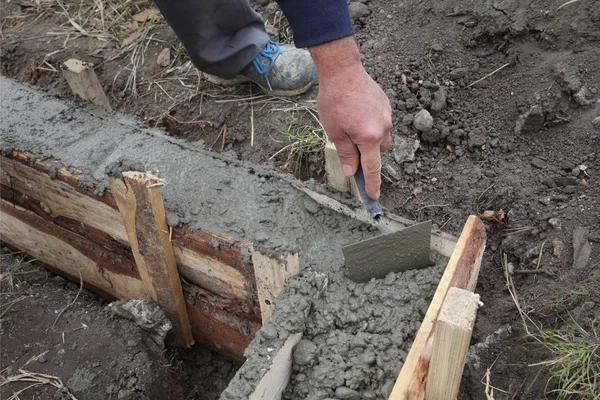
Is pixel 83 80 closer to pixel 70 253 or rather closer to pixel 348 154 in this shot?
pixel 70 253

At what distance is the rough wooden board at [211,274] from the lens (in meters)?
2.16

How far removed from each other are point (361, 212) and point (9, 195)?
2.01 metres

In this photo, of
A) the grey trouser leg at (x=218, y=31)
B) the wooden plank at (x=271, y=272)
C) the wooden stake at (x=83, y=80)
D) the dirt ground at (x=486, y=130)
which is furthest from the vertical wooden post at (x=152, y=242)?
the grey trouser leg at (x=218, y=31)

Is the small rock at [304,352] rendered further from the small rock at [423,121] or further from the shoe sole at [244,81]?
the shoe sole at [244,81]

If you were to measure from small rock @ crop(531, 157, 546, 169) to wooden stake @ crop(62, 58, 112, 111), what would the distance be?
2.25m

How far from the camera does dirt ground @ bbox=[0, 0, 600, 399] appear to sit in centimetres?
210

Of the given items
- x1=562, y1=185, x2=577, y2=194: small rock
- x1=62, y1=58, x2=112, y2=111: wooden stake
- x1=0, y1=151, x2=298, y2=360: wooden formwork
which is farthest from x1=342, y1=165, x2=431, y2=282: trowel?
x1=62, y1=58, x2=112, y2=111: wooden stake

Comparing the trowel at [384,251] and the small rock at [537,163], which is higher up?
the trowel at [384,251]

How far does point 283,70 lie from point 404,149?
0.86 m

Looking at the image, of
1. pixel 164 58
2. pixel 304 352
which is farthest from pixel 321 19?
pixel 164 58

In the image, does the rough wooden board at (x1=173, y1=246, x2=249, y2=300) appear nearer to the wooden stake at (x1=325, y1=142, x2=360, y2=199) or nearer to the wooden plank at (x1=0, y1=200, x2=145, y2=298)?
the wooden plank at (x1=0, y1=200, x2=145, y2=298)

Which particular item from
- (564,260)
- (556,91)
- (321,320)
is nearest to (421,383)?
(321,320)

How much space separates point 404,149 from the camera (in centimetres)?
275

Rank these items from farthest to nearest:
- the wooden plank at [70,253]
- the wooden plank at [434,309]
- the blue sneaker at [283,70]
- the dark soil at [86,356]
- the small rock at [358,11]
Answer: the small rock at [358,11] → the blue sneaker at [283,70] → the wooden plank at [70,253] → the dark soil at [86,356] → the wooden plank at [434,309]
